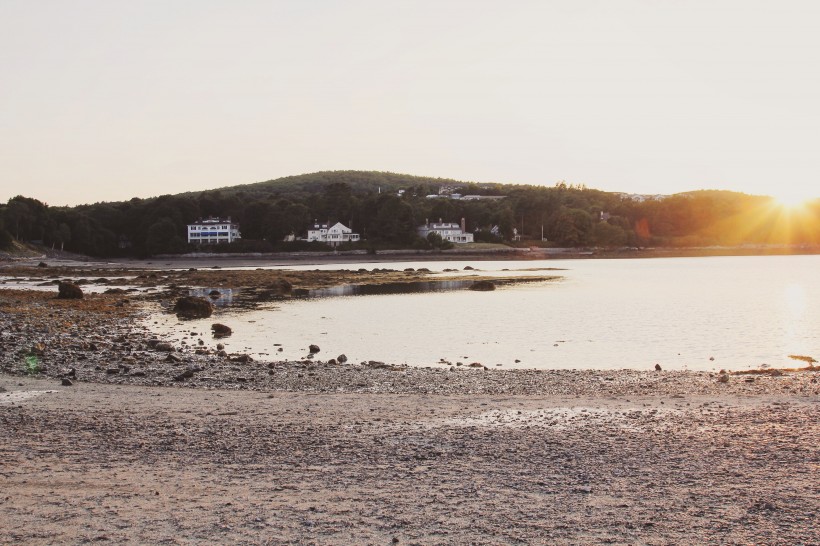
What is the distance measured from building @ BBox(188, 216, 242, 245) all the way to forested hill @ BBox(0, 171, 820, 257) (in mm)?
2291

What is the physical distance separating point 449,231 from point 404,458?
13692 cm

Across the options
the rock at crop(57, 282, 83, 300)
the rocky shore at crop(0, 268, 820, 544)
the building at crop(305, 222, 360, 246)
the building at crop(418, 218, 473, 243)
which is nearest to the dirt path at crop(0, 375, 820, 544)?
the rocky shore at crop(0, 268, 820, 544)

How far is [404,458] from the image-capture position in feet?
31.0

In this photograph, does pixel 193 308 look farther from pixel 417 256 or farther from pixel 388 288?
pixel 417 256

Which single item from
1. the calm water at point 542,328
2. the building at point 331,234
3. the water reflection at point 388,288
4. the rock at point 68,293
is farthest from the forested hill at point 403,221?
the calm water at point 542,328

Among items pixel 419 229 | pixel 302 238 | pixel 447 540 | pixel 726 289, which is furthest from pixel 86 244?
pixel 447 540

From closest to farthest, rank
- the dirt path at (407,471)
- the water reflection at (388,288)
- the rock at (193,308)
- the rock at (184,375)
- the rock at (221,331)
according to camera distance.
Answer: the dirt path at (407,471)
the rock at (184,375)
the rock at (221,331)
the rock at (193,308)
the water reflection at (388,288)

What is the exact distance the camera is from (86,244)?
420 ft

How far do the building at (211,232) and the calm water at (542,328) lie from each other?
100m

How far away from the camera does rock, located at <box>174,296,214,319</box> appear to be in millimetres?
34128

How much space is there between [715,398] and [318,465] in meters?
8.94

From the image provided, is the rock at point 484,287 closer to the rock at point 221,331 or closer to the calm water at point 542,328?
the calm water at point 542,328

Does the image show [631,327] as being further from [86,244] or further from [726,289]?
[86,244]

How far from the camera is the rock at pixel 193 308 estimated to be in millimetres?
34128
